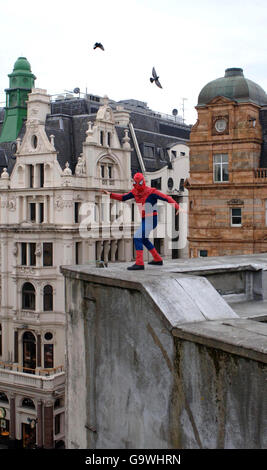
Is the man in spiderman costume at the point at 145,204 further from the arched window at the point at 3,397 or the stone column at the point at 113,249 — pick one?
the stone column at the point at 113,249

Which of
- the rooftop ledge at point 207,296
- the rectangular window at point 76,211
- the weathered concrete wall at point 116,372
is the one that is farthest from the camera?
the rectangular window at point 76,211

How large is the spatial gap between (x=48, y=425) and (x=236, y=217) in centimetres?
2278

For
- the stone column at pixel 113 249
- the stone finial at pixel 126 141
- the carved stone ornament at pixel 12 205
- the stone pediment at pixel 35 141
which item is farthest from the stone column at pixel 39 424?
the stone finial at pixel 126 141

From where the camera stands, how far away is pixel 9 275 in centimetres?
5491

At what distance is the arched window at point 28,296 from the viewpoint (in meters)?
53.2

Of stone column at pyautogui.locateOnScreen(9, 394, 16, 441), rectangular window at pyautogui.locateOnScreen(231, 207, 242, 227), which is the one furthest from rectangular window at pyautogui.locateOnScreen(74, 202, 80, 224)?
rectangular window at pyautogui.locateOnScreen(231, 207, 242, 227)

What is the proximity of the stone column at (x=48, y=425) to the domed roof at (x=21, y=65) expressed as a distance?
33.6 metres

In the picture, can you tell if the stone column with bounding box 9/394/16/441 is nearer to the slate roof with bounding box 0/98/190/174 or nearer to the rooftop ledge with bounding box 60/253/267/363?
the slate roof with bounding box 0/98/190/174

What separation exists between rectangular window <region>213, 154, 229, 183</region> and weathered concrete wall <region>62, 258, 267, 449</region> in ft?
84.3

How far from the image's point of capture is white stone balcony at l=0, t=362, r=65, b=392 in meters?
48.3

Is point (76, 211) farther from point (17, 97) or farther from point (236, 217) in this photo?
point (236, 217)

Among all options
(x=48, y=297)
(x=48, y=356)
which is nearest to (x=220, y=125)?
(x=48, y=297)

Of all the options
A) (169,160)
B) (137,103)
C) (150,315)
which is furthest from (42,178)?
(150,315)

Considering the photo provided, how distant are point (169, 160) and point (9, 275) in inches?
828
